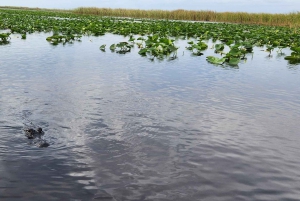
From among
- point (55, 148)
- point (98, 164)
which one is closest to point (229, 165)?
point (98, 164)

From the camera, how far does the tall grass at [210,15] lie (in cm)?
3409

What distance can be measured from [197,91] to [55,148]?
4096 mm

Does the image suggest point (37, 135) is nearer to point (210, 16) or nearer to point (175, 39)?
point (175, 39)

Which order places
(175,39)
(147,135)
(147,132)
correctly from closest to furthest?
1. (147,135)
2. (147,132)
3. (175,39)

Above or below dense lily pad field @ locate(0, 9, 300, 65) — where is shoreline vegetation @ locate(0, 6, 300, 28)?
above

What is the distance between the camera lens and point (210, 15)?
132ft

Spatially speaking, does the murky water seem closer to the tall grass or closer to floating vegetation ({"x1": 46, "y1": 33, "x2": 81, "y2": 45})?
floating vegetation ({"x1": 46, "y1": 33, "x2": 81, "y2": 45})

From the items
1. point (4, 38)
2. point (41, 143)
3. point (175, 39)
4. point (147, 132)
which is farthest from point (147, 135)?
point (175, 39)

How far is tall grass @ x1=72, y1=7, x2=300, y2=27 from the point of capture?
1342 inches

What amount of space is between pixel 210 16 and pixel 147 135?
37.7 metres

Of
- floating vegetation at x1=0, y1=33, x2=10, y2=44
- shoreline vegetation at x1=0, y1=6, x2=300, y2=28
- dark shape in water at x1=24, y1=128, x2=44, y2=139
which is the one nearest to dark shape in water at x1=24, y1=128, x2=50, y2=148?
dark shape in water at x1=24, y1=128, x2=44, y2=139

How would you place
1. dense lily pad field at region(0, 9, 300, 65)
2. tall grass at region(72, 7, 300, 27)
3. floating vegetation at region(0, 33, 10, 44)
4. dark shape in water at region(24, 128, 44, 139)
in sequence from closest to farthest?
dark shape in water at region(24, 128, 44, 139), dense lily pad field at region(0, 9, 300, 65), floating vegetation at region(0, 33, 10, 44), tall grass at region(72, 7, 300, 27)

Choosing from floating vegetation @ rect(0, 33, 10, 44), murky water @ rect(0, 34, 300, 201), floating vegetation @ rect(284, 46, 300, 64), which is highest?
floating vegetation @ rect(0, 33, 10, 44)

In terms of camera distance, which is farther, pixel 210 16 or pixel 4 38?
pixel 210 16
